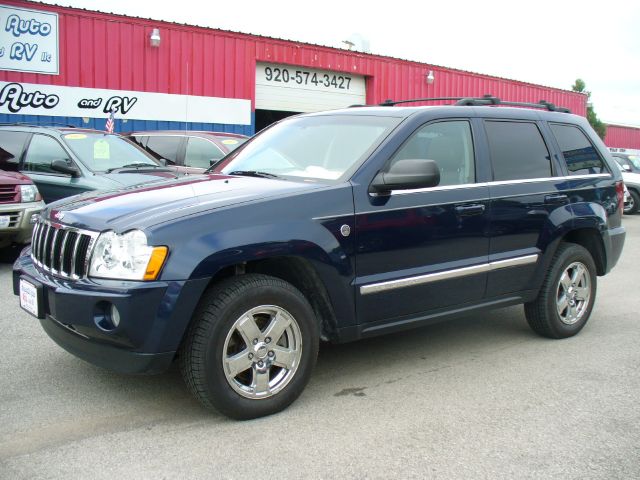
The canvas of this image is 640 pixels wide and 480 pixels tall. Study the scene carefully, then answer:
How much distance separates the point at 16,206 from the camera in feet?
24.2

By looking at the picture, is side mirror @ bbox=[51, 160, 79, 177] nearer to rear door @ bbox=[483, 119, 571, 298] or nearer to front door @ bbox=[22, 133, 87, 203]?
front door @ bbox=[22, 133, 87, 203]

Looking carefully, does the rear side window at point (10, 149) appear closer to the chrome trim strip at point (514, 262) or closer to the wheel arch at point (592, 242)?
the chrome trim strip at point (514, 262)

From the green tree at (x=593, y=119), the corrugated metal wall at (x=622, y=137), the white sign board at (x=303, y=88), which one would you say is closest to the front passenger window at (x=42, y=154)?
the white sign board at (x=303, y=88)

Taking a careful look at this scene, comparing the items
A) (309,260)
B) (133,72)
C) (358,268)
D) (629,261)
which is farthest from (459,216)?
(133,72)

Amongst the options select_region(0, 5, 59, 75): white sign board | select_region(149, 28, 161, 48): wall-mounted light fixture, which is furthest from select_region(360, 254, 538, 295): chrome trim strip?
select_region(149, 28, 161, 48): wall-mounted light fixture

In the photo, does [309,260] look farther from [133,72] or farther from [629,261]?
[133,72]

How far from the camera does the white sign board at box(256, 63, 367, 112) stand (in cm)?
1741

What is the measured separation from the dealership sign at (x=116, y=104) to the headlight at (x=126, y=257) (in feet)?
30.8

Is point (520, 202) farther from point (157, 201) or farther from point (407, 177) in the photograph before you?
point (157, 201)

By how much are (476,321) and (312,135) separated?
7.63ft

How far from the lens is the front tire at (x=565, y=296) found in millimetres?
4922

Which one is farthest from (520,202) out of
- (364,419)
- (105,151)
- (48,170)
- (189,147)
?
(189,147)

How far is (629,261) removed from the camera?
9141 mm

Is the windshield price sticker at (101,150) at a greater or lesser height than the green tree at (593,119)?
lesser
